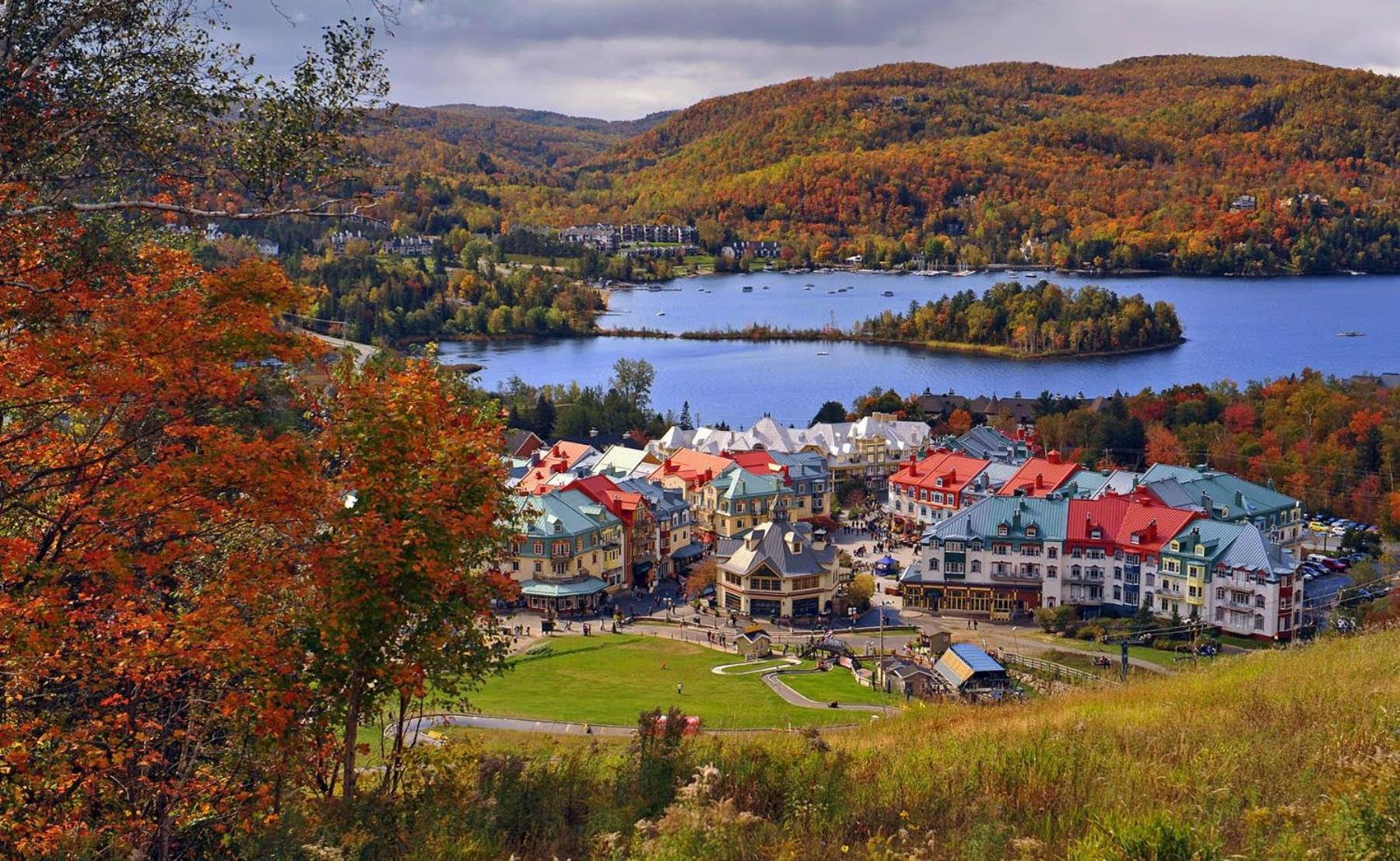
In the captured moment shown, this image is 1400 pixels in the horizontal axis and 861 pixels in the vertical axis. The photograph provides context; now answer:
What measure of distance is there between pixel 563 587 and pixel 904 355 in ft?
97.8

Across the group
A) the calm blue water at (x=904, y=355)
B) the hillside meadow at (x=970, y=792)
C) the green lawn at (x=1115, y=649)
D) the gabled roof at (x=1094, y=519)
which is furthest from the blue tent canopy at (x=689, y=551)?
the hillside meadow at (x=970, y=792)

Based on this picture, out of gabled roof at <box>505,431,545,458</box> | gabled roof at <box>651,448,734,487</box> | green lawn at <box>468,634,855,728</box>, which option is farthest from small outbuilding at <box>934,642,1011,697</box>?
gabled roof at <box>505,431,545,458</box>

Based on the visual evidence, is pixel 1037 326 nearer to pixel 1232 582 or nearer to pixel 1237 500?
pixel 1237 500

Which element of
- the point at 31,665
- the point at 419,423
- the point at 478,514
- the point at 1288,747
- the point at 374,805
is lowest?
the point at 374,805

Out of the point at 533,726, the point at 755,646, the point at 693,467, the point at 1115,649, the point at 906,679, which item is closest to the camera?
the point at 533,726

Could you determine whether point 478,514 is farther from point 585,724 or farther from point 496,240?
point 496,240

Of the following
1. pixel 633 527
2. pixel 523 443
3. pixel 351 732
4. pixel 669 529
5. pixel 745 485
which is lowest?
pixel 669 529

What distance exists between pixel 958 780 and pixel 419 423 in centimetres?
213

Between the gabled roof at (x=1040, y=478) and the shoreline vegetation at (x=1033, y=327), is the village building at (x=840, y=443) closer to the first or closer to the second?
the gabled roof at (x=1040, y=478)

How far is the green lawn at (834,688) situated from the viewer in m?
11.5

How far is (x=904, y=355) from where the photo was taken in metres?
44.5

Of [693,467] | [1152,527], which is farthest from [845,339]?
[1152,527]

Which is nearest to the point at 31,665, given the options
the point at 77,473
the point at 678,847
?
the point at 77,473

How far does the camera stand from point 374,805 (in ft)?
12.4
